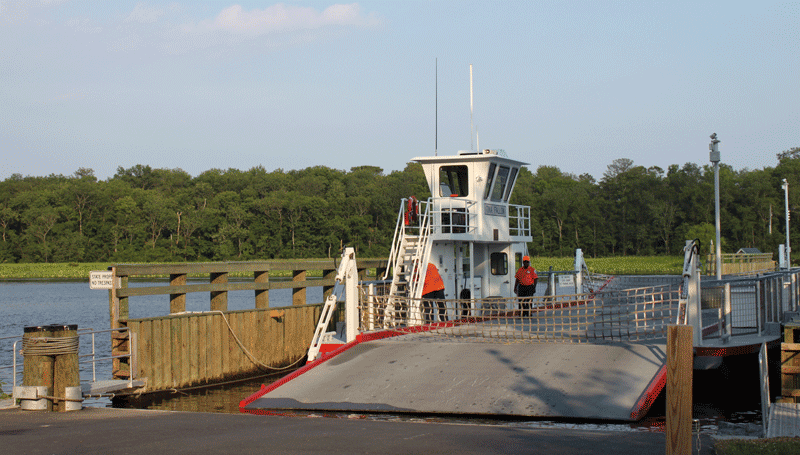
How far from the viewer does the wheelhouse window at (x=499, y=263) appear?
1975 centimetres

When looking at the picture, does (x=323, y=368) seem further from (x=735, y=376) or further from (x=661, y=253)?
(x=661, y=253)

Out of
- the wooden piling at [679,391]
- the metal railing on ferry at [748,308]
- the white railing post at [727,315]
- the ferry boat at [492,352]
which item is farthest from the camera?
the metal railing on ferry at [748,308]

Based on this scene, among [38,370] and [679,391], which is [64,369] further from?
[679,391]

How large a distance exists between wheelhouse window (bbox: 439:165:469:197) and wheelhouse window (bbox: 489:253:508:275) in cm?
212

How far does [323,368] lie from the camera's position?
11.8 m

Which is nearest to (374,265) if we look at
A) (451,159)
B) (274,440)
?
(451,159)

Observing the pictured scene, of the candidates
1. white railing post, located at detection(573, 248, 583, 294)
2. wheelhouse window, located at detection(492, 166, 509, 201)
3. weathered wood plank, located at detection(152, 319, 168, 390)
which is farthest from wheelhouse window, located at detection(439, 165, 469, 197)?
weathered wood plank, located at detection(152, 319, 168, 390)

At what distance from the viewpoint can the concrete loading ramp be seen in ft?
31.3

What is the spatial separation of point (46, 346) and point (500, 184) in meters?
12.3

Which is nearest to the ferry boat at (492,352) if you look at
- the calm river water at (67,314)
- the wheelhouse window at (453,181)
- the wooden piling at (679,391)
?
the wheelhouse window at (453,181)

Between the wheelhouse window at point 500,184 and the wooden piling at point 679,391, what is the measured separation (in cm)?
1375

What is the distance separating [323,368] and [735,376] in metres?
6.70

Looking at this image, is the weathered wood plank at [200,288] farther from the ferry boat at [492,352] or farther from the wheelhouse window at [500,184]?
the wheelhouse window at [500,184]

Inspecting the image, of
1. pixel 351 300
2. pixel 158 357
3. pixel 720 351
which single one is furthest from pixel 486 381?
pixel 158 357
